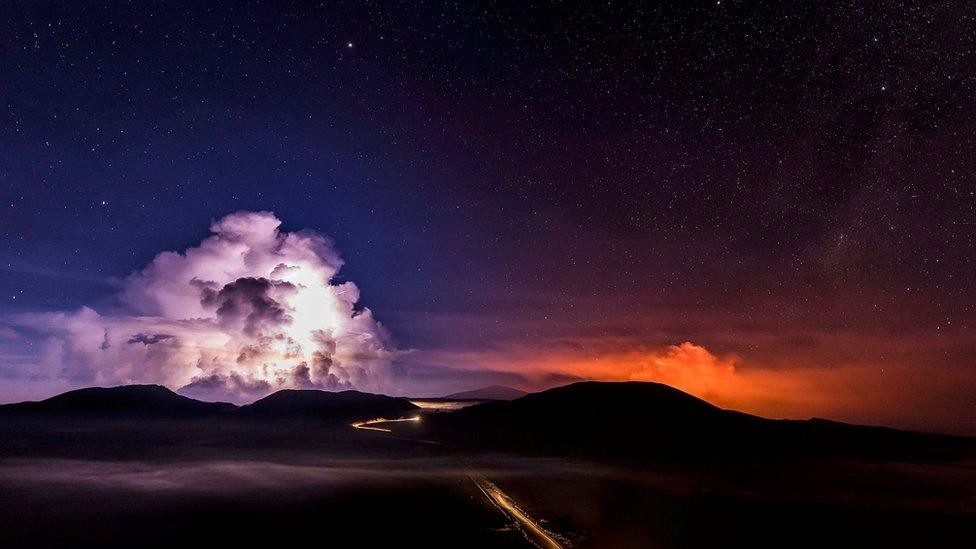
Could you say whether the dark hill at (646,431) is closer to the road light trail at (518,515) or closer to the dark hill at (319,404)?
the road light trail at (518,515)

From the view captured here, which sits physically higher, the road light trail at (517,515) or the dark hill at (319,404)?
the dark hill at (319,404)

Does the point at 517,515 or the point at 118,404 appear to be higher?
the point at 118,404

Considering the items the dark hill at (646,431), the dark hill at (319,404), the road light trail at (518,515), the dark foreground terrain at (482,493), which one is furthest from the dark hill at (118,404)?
the road light trail at (518,515)

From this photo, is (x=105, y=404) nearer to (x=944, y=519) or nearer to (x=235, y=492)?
(x=235, y=492)

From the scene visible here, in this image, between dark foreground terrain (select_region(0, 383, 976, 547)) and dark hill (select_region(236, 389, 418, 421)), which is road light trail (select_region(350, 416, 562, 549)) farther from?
dark hill (select_region(236, 389, 418, 421))

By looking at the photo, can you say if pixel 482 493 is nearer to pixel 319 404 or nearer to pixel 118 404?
pixel 319 404

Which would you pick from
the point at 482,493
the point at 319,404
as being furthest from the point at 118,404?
the point at 482,493
